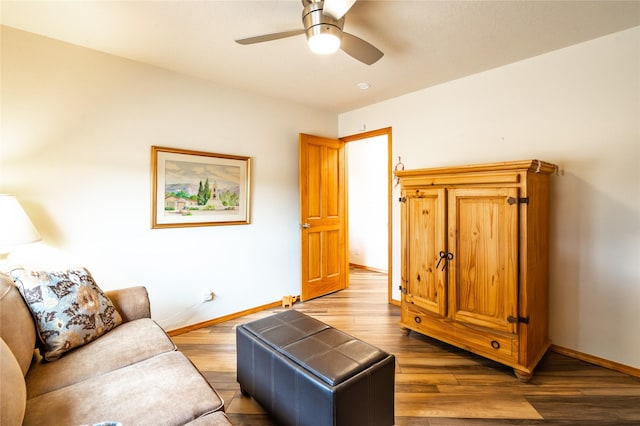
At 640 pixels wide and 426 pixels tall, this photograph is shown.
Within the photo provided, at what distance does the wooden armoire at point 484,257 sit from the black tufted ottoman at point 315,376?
1.06m

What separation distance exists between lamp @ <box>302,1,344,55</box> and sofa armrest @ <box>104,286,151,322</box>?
1.97m

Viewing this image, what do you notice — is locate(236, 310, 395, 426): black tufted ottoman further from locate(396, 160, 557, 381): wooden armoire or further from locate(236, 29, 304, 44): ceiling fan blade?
locate(236, 29, 304, 44): ceiling fan blade

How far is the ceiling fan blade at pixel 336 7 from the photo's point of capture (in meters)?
1.45

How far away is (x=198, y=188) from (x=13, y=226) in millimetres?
1343

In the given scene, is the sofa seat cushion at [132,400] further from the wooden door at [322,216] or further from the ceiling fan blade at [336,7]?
the wooden door at [322,216]

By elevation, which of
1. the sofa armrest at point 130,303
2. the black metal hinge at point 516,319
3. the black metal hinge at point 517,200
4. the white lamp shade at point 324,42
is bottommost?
the black metal hinge at point 516,319

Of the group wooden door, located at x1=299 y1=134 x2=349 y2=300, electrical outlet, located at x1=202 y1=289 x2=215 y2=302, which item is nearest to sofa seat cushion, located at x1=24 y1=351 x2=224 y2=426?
electrical outlet, located at x1=202 y1=289 x2=215 y2=302

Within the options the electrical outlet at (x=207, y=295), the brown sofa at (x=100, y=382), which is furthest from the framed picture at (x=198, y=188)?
the brown sofa at (x=100, y=382)

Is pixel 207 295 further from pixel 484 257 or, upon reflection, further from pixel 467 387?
pixel 484 257

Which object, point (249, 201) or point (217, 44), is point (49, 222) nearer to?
point (249, 201)

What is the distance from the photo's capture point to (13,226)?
1666mm

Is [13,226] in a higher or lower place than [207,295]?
higher

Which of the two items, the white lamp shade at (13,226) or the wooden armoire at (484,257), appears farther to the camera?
the wooden armoire at (484,257)

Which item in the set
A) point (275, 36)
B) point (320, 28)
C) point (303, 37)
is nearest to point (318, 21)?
point (320, 28)
